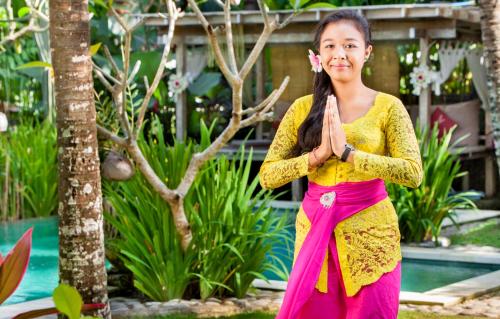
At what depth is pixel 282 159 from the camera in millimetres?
3441

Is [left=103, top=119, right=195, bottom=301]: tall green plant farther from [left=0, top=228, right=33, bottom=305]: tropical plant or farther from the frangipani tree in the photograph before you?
[left=0, top=228, right=33, bottom=305]: tropical plant

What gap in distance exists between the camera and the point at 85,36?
4621mm

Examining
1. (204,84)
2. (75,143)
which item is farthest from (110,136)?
(204,84)

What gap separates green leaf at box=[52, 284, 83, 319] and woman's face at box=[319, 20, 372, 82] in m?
1.50

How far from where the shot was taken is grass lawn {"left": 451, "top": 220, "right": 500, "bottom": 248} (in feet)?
31.1

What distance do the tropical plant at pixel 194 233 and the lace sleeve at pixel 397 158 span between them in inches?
116

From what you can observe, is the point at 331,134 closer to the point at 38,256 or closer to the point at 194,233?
the point at 194,233

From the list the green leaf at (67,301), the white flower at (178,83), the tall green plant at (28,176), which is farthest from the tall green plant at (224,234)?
the white flower at (178,83)

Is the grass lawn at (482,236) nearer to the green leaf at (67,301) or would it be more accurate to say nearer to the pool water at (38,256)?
the pool water at (38,256)

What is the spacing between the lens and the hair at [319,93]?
3328 millimetres

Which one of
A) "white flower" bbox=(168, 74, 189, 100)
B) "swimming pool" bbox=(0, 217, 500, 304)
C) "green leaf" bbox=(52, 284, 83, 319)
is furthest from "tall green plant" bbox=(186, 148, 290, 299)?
"white flower" bbox=(168, 74, 189, 100)

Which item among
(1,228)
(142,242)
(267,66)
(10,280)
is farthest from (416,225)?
(267,66)

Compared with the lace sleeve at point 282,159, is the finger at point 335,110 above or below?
above

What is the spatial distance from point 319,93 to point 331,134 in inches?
11.5
